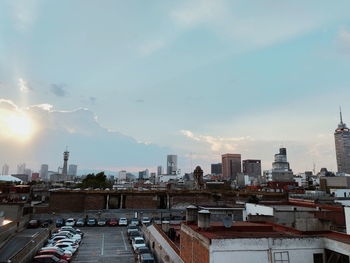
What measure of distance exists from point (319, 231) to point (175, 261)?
9.41 metres

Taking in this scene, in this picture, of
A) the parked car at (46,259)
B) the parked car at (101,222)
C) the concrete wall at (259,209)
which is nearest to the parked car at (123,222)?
the parked car at (101,222)

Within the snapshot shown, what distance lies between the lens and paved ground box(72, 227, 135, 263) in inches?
1059

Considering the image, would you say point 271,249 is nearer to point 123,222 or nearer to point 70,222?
point 123,222

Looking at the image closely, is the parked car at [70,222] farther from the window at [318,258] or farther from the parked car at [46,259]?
the window at [318,258]

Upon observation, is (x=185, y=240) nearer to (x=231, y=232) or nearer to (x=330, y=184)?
(x=231, y=232)

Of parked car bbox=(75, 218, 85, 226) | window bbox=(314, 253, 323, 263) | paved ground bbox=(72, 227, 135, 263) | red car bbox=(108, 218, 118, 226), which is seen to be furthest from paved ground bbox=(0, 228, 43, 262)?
window bbox=(314, 253, 323, 263)

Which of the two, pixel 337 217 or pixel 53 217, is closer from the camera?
pixel 337 217

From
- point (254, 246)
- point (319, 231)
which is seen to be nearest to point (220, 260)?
point (254, 246)

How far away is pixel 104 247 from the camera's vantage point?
31.3 meters

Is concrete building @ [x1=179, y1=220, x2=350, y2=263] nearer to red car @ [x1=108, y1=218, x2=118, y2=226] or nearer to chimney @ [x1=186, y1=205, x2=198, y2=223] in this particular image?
chimney @ [x1=186, y1=205, x2=198, y2=223]

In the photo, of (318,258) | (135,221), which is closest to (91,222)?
(135,221)

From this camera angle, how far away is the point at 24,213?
43.7m

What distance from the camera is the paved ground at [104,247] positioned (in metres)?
26.9

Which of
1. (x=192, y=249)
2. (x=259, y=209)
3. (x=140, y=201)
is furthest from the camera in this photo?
(x=140, y=201)
